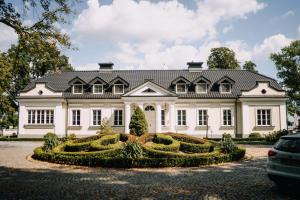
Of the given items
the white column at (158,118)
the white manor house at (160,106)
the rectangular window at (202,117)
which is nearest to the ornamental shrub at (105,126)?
the white manor house at (160,106)

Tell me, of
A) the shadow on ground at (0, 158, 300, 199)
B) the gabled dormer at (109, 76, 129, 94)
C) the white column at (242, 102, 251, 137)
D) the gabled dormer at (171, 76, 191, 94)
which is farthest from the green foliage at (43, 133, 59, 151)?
the white column at (242, 102, 251, 137)

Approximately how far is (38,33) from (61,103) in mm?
21660

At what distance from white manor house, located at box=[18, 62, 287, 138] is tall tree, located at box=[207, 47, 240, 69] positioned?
2107 cm

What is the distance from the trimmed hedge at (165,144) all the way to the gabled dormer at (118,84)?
46.4ft

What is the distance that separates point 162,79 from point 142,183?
27399 millimetres

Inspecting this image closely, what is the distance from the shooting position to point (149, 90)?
32.9 m

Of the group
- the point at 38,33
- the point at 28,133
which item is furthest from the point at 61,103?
the point at 38,33

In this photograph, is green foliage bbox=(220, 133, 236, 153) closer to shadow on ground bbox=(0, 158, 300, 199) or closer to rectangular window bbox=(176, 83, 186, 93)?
shadow on ground bbox=(0, 158, 300, 199)

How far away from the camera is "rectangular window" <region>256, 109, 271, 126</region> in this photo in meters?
33.3

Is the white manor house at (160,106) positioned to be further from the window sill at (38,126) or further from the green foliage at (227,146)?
the green foliage at (227,146)

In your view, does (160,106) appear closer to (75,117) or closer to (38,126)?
(75,117)

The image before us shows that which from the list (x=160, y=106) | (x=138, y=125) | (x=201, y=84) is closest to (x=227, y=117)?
(x=201, y=84)

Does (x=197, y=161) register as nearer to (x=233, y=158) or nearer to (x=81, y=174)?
(x=233, y=158)

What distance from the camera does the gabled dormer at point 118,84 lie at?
35219mm
